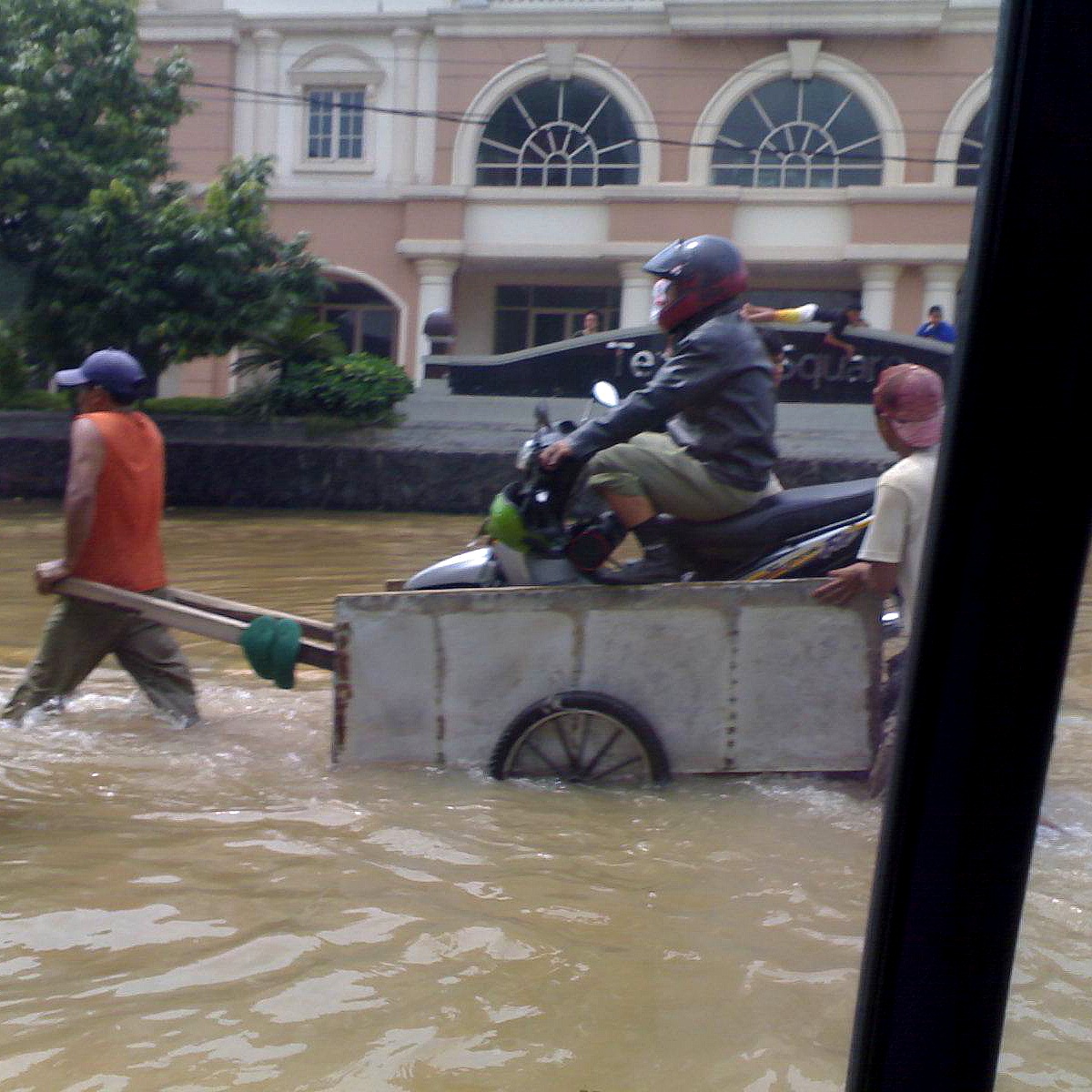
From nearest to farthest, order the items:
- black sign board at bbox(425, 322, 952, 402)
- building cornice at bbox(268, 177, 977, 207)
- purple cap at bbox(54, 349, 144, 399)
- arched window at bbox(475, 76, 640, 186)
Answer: purple cap at bbox(54, 349, 144, 399) < black sign board at bbox(425, 322, 952, 402) < building cornice at bbox(268, 177, 977, 207) < arched window at bbox(475, 76, 640, 186)

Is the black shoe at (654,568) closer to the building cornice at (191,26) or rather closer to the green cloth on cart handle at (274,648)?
the green cloth on cart handle at (274,648)

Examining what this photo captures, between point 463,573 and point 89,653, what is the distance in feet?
5.28

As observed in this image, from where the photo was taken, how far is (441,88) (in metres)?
21.2

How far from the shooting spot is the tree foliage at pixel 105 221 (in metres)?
16.6

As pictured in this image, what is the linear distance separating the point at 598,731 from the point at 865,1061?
9.73 feet

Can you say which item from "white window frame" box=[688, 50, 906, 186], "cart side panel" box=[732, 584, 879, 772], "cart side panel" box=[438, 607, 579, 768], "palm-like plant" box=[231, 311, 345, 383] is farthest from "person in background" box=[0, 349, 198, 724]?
"white window frame" box=[688, 50, 906, 186]

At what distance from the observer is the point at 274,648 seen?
4.69 meters

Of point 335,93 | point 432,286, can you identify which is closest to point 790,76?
point 432,286

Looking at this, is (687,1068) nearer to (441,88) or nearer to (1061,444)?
(1061,444)

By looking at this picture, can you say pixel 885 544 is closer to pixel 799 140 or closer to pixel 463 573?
pixel 463 573

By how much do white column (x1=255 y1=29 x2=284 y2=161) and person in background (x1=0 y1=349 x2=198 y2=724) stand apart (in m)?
17.0

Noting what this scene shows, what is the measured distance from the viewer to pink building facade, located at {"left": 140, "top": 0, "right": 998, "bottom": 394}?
1947cm

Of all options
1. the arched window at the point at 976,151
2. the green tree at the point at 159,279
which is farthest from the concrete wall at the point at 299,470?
the arched window at the point at 976,151

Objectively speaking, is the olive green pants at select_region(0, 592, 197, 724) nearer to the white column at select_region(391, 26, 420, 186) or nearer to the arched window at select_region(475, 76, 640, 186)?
the arched window at select_region(475, 76, 640, 186)
